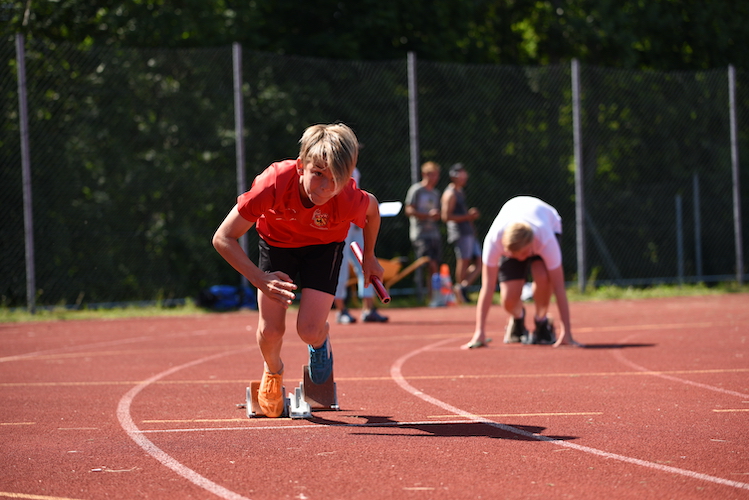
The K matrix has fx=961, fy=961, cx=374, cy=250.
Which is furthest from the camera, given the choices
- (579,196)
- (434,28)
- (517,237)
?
(434,28)

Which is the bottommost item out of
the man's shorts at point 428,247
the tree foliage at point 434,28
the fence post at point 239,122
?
the man's shorts at point 428,247

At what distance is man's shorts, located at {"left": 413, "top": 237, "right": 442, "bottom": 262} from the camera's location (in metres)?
14.4

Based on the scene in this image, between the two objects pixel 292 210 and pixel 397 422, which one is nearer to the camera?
pixel 292 210

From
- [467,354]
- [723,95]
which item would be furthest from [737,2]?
[467,354]

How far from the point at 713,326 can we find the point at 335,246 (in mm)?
6554

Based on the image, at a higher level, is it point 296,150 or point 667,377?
point 296,150

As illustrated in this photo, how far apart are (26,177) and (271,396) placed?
28.3 ft

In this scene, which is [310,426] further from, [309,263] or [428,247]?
[428,247]

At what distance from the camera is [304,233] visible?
5559mm

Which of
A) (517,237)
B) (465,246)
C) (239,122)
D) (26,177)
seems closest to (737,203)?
(465,246)

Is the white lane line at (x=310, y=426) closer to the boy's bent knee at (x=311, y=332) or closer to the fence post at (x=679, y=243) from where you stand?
the boy's bent knee at (x=311, y=332)

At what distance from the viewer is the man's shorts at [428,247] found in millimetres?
14383

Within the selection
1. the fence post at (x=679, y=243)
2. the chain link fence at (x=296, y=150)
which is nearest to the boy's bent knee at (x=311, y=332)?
the chain link fence at (x=296, y=150)

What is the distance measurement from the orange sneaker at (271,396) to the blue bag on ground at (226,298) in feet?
25.5
